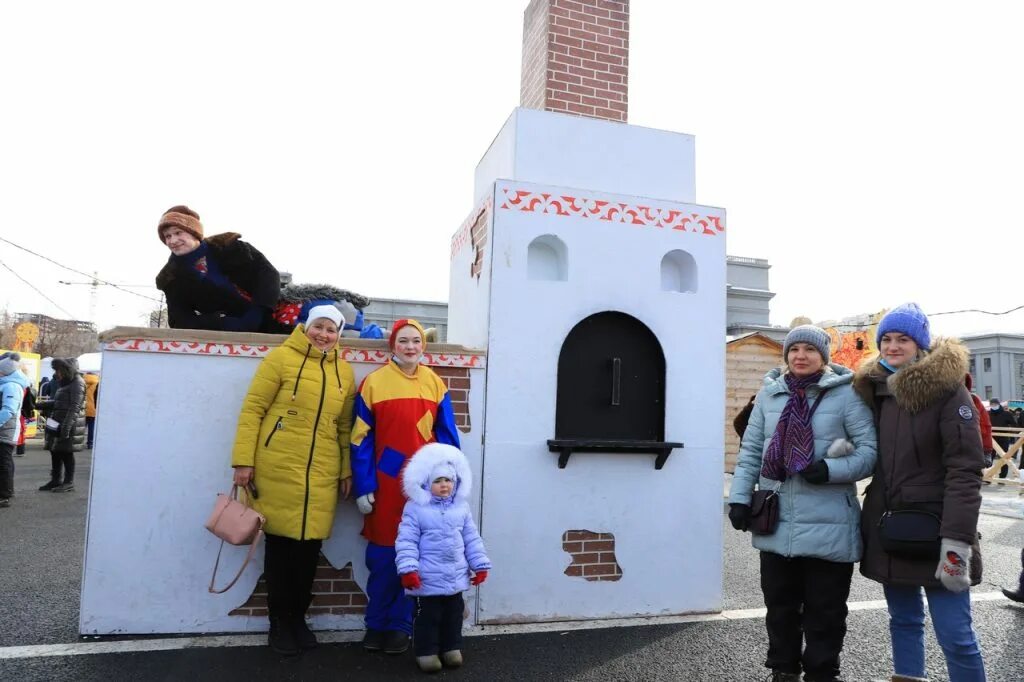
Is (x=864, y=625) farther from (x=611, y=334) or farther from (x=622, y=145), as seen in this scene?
(x=622, y=145)

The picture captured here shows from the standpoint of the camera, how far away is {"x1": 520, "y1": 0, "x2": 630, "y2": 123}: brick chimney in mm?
5520

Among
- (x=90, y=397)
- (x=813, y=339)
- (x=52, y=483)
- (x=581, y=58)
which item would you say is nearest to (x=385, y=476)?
(x=813, y=339)

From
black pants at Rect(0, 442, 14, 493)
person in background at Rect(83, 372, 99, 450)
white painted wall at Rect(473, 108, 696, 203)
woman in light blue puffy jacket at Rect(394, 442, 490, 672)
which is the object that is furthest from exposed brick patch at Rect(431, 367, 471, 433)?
person in background at Rect(83, 372, 99, 450)

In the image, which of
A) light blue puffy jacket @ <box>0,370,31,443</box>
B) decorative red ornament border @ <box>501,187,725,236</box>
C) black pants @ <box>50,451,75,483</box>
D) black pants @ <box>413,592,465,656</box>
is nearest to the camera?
black pants @ <box>413,592,465,656</box>

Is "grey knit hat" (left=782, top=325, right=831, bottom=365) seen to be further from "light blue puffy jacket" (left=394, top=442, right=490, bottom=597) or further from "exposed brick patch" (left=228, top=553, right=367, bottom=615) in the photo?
"exposed brick patch" (left=228, top=553, right=367, bottom=615)

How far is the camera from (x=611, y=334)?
200 inches

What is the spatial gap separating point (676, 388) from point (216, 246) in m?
3.26

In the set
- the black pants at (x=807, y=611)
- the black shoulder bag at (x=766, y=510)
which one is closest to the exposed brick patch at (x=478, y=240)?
the black shoulder bag at (x=766, y=510)

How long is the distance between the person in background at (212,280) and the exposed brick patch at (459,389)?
1.27 metres

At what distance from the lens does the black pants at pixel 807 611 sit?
3.43m

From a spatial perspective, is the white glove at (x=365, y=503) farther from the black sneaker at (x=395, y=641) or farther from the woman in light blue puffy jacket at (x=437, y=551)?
the black sneaker at (x=395, y=641)

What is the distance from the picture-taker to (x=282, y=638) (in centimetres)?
401

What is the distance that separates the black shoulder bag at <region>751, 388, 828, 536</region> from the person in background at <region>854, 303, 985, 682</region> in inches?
9.6


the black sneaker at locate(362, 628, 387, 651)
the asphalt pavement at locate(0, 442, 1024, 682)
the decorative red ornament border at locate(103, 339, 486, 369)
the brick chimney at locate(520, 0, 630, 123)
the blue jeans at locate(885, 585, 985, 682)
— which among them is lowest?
the asphalt pavement at locate(0, 442, 1024, 682)
